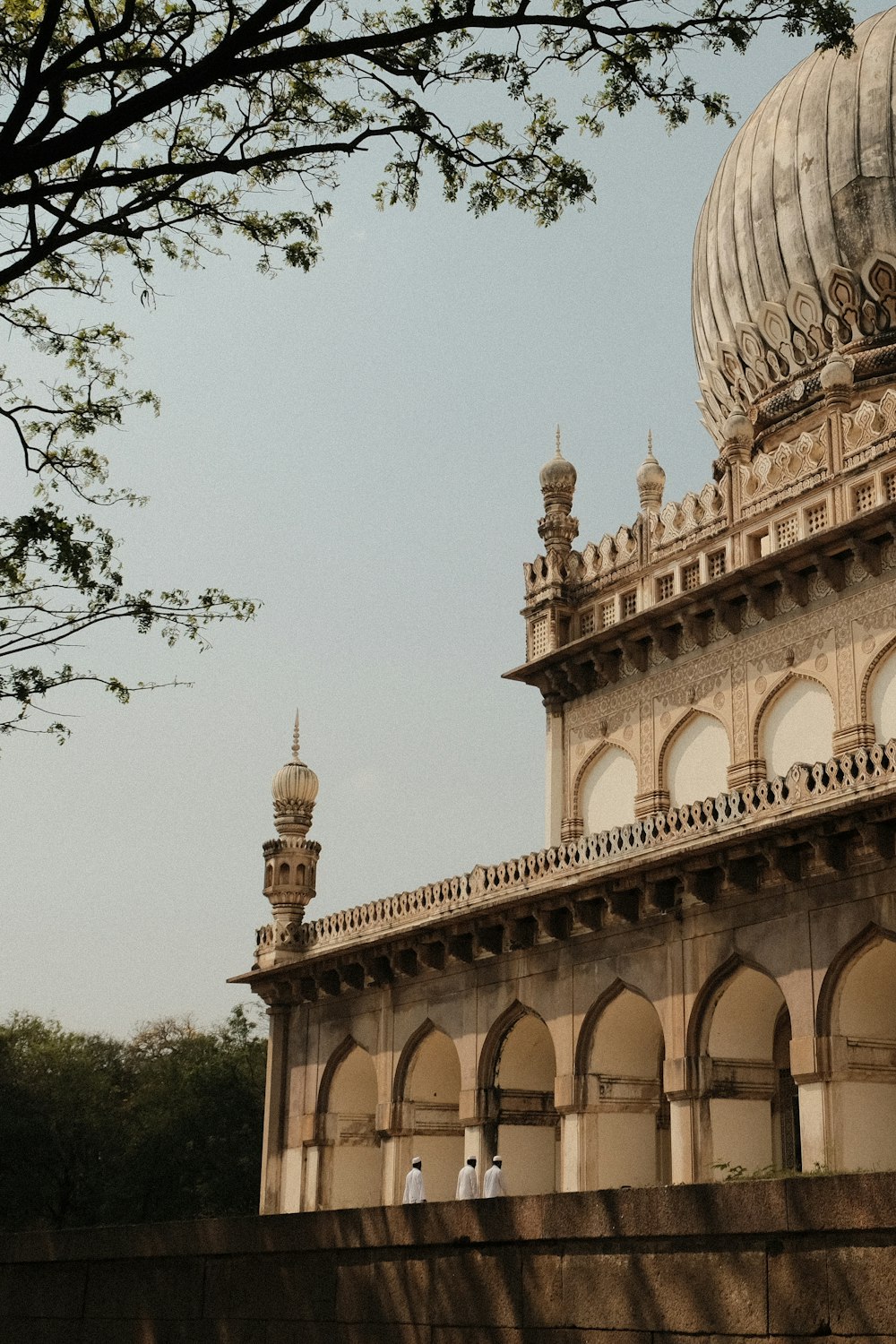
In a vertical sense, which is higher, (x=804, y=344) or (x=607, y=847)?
(x=804, y=344)

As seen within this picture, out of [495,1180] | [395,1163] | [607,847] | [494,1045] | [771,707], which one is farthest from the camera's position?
[395,1163]

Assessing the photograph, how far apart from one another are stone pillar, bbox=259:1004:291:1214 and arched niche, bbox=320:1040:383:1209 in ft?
2.89

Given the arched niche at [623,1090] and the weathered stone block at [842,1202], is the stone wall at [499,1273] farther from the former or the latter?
the arched niche at [623,1090]

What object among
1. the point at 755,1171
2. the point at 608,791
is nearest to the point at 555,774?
the point at 608,791

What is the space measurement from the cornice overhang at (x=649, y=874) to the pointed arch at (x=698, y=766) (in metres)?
2.48

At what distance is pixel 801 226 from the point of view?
22.6m

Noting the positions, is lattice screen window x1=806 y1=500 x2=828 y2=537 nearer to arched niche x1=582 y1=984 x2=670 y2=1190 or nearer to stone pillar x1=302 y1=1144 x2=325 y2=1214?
arched niche x1=582 y1=984 x2=670 y2=1190

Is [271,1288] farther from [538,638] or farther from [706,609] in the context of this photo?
[538,638]

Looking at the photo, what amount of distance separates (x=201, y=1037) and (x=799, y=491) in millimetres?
21798

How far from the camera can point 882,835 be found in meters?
15.7

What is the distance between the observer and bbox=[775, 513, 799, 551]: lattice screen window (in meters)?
20.2

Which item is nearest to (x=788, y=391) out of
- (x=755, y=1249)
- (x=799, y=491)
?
(x=799, y=491)

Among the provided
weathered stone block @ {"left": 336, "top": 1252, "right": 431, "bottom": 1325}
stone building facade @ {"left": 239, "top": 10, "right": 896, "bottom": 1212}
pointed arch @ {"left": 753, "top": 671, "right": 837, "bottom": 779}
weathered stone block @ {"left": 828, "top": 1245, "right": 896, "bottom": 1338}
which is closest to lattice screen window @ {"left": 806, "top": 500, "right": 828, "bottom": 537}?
stone building facade @ {"left": 239, "top": 10, "right": 896, "bottom": 1212}

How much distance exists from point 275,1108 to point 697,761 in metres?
7.30
